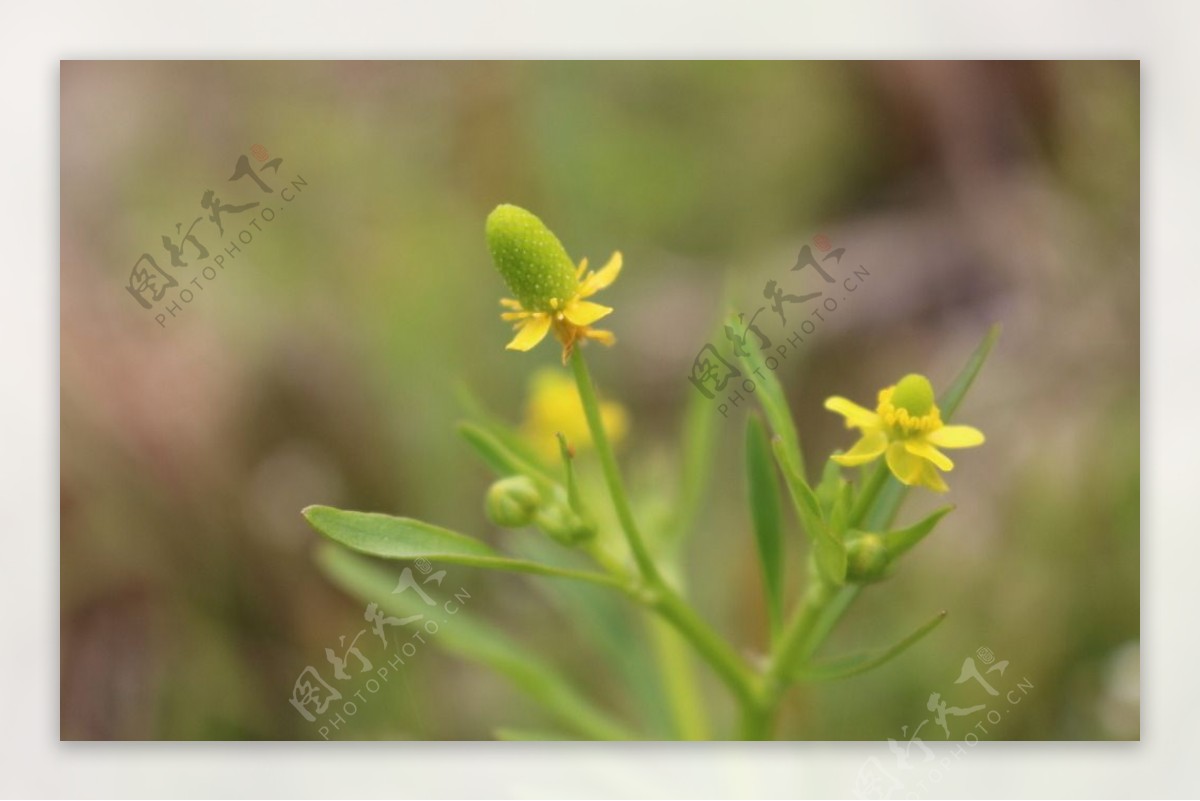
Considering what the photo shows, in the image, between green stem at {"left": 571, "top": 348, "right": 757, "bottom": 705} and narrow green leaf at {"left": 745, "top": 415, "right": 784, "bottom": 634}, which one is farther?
narrow green leaf at {"left": 745, "top": 415, "right": 784, "bottom": 634}

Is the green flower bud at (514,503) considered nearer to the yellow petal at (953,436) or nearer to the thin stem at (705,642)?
the thin stem at (705,642)

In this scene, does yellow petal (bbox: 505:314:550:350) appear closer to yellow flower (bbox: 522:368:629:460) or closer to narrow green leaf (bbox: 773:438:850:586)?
narrow green leaf (bbox: 773:438:850:586)

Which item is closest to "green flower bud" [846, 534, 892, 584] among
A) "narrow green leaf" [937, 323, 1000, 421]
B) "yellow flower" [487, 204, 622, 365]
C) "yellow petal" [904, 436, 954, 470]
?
"yellow petal" [904, 436, 954, 470]

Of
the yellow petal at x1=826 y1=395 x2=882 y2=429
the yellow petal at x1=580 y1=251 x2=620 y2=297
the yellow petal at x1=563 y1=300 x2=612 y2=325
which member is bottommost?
the yellow petal at x1=826 y1=395 x2=882 y2=429

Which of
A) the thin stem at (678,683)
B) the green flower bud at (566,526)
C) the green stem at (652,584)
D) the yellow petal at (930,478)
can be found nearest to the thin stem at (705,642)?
the green stem at (652,584)

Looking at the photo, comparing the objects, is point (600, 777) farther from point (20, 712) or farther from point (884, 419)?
A: point (20, 712)

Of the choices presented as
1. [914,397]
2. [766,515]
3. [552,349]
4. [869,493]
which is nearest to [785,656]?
[766,515]

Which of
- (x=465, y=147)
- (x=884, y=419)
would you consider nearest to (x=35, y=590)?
(x=465, y=147)
